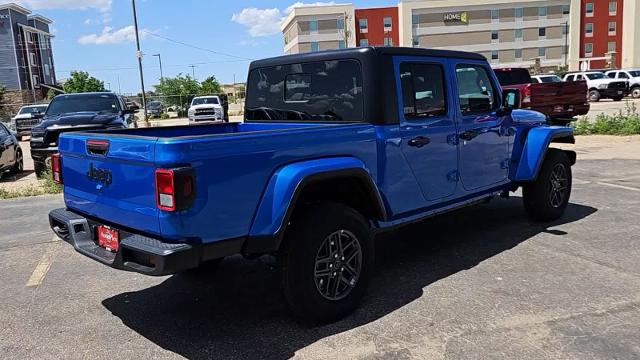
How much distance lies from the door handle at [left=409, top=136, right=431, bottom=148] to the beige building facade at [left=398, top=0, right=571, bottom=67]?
8321 centimetres

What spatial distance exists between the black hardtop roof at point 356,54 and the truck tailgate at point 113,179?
1930mm

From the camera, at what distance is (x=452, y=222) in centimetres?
699

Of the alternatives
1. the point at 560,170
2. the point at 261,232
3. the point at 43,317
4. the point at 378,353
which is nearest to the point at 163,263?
the point at 261,232

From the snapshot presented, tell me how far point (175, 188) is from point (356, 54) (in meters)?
2.05

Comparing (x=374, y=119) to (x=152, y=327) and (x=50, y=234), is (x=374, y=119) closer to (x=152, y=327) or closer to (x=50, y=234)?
(x=152, y=327)

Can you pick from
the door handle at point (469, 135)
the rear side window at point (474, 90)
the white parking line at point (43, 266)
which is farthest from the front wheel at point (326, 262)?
the white parking line at point (43, 266)

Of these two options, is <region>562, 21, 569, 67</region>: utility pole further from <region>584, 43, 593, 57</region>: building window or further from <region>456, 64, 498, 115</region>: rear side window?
<region>456, 64, 498, 115</region>: rear side window

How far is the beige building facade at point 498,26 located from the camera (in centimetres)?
8431

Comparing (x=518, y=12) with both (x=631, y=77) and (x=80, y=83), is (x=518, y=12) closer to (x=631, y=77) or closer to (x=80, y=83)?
(x=631, y=77)

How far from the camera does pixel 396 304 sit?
4.38 metres

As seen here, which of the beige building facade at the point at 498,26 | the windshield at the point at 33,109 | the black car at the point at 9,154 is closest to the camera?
the black car at the point at 9,154

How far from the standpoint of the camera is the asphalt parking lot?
12.1 feet

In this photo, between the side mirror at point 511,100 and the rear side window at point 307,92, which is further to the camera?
the side mirror at point 511,100

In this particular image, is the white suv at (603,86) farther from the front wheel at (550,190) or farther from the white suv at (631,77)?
the front wheel at (550,190)
